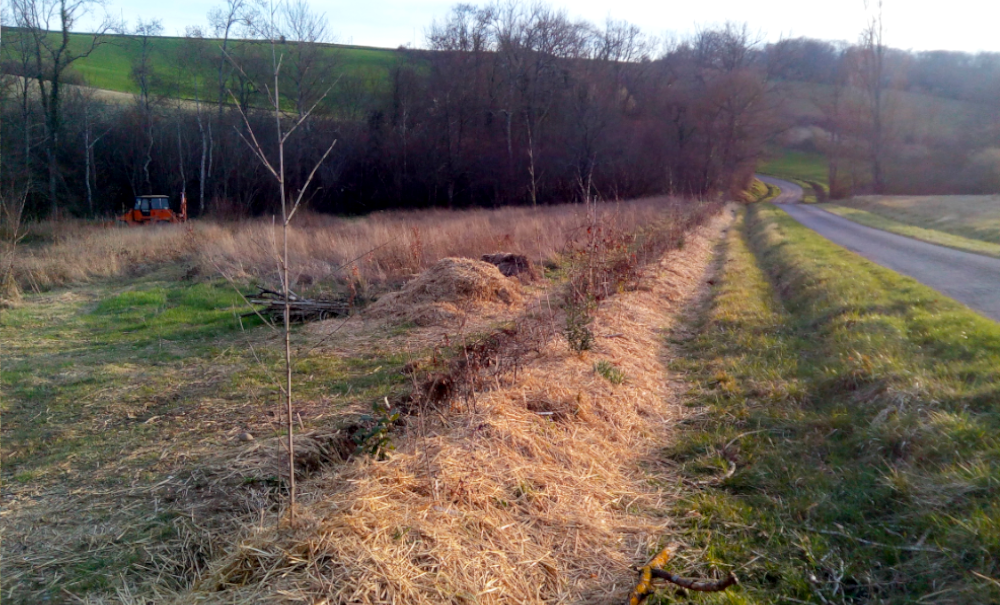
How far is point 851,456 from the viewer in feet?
14.4

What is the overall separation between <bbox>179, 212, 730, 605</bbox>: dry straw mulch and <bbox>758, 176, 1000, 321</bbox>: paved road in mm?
6064

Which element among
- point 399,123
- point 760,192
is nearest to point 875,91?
point 760,192

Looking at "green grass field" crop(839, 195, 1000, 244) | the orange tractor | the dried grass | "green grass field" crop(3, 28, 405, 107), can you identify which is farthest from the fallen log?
"green grass field" crop(3, 28, 405, 107)

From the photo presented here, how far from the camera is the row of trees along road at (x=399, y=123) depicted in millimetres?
31641

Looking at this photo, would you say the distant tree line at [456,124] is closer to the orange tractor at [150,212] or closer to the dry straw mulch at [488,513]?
the orange tractor at [150,212]

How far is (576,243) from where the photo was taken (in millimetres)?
15680

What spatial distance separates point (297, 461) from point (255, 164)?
115ft

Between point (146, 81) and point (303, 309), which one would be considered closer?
point (303, 309)

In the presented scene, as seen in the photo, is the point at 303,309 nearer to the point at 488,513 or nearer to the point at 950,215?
the point at 488,513

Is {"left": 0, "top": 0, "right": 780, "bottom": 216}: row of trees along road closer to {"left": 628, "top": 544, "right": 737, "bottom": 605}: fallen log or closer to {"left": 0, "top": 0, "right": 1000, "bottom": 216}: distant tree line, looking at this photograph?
{"left": 0, "top": 0, "right": 1000, "bottom": 216}: distant tree line

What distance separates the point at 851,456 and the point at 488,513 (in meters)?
2.64

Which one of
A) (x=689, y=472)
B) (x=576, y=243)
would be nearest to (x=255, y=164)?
(x=576, y=243)

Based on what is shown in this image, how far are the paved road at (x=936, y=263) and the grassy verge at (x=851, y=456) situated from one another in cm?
191

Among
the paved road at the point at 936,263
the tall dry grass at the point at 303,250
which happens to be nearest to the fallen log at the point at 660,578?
the paved road at the point at 936,263
